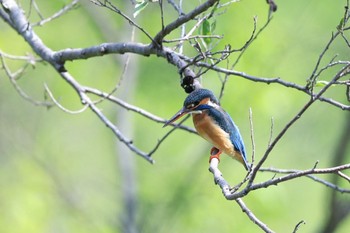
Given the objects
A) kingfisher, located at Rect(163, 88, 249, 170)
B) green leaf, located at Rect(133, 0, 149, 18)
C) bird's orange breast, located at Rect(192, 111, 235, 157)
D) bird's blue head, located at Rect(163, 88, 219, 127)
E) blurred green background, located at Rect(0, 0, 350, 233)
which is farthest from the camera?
blurred green background, located at Rect(0, 0, 350, 233)

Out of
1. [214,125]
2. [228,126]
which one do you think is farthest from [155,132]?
[214,125]

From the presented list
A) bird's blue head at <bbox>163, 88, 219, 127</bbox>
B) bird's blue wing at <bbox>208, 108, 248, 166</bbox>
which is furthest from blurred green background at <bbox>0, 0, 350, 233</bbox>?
bird's blue head at <bbox>163, 88, 219, 127</bbox>

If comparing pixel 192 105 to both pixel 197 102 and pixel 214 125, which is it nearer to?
pixel 197 102

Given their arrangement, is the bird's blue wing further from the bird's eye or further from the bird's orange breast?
the bird's eye

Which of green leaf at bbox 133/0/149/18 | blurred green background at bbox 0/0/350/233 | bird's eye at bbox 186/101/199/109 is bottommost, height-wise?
bird's eye at bbox 186/101/199/109

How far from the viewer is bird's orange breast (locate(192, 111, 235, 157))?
4320 mm

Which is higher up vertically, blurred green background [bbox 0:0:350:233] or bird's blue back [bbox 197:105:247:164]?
blurred green background [bbox 0:0:350:233]

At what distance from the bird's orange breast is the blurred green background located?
3.34 meters

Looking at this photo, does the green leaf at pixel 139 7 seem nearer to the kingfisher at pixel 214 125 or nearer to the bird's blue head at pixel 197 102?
the bird's blue head at pixel 197 102

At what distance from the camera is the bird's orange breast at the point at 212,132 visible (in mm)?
4320

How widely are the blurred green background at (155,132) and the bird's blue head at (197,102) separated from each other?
11.8ft

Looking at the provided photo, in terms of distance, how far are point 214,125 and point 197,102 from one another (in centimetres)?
30

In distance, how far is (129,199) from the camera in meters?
9.18

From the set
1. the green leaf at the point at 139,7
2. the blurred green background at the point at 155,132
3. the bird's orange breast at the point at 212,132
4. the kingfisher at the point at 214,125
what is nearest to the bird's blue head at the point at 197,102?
the kingfisher at the point at 214,125
